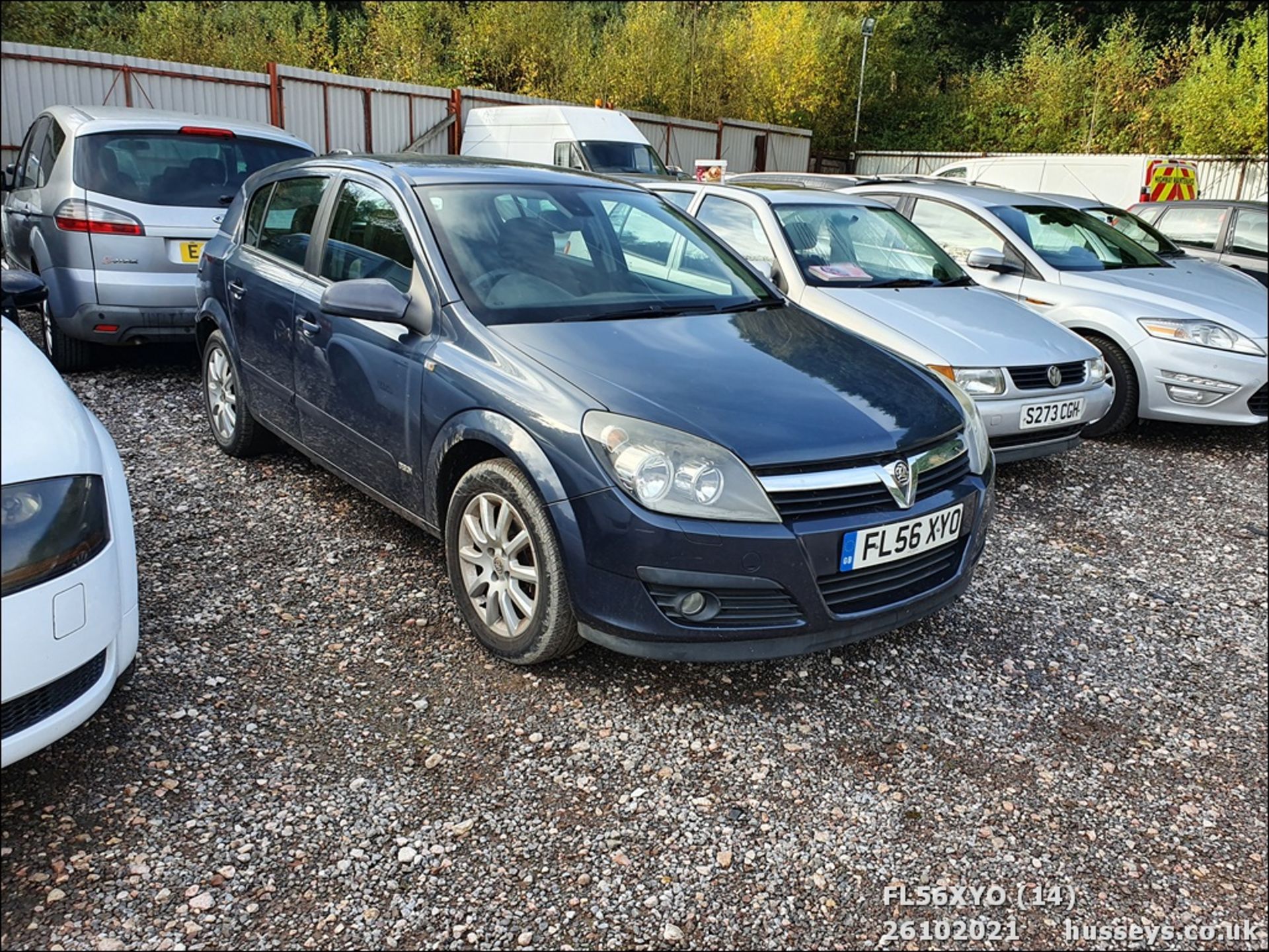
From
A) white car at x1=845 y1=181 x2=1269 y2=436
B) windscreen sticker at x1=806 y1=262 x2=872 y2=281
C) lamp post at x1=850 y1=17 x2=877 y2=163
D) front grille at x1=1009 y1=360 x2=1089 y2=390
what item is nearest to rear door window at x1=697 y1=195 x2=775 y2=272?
windscreen sticker at x1=806 y1=262 x2=872 y2=281

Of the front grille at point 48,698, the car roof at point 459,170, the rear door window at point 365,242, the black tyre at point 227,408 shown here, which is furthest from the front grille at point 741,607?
→ the black tyre at point 227,408

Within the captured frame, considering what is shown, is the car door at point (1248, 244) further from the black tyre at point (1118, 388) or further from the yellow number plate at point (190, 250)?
the yellow number plate at point (190, 250)

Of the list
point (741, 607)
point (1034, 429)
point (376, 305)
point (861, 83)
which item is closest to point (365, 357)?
point (376, 305)

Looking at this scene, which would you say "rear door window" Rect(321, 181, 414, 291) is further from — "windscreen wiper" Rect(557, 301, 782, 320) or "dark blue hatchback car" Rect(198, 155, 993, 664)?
"windscreen wiper" Rect(557, 301, 782, 320)

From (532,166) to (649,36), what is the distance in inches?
833

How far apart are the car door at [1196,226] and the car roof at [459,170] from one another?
7.92m

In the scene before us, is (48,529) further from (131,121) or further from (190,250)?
(131,121)

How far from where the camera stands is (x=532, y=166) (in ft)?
14.0

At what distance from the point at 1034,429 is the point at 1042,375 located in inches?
12.0

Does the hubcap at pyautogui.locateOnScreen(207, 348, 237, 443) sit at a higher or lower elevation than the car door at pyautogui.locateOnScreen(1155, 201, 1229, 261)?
lower

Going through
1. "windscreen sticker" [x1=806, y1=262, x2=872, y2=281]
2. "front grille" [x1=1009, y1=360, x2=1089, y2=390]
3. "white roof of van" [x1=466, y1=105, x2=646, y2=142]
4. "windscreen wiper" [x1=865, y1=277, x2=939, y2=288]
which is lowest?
"front grille" [x1=1009, y1=360, x2=1089, y2=390]

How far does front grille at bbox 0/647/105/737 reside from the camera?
2150 mm

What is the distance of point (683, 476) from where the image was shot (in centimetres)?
276

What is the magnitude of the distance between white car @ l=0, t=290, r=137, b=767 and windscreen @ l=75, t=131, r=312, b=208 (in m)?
3.85
